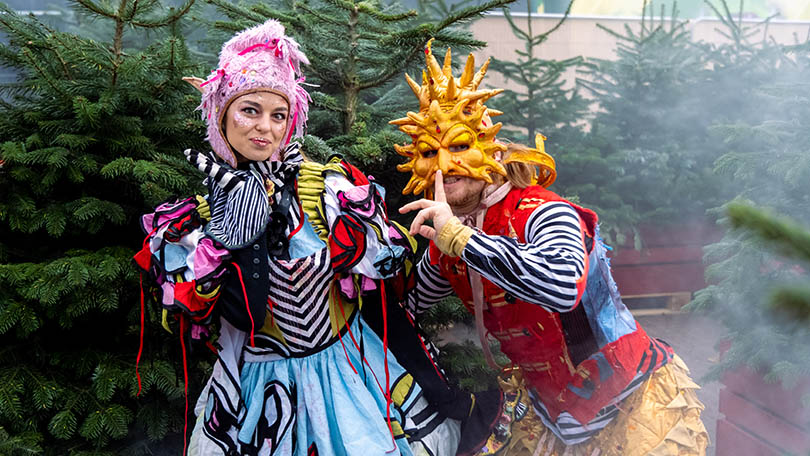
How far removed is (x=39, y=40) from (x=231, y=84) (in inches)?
43.9

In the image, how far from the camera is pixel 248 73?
5.95 feet

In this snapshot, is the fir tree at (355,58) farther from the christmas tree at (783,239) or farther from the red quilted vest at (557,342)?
the christmas tree at (783,239)

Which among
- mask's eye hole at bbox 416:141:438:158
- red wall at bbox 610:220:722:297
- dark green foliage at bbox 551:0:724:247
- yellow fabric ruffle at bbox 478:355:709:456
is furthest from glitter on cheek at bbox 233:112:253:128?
red wall at bbox 610:220:722:297

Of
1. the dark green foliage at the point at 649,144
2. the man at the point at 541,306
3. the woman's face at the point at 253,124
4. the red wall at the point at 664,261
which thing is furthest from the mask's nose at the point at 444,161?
the red wall at the point at 664,261

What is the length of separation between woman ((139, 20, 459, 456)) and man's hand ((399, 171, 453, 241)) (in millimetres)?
188

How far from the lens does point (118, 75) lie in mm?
2387

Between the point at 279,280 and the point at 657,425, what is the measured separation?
1.29m

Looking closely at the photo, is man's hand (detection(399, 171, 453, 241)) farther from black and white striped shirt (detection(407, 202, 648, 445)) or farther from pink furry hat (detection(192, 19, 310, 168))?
pink furry hat (detection(192, 19, 310, 168))

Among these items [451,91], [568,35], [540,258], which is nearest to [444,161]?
[451,91]

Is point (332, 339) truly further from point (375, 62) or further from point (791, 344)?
point (791, 344)

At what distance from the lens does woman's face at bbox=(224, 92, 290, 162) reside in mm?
1832

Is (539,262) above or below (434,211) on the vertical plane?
below

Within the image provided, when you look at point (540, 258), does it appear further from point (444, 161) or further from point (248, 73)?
point (248, 73)

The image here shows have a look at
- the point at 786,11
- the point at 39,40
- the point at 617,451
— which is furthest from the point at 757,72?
the point at 39,40
